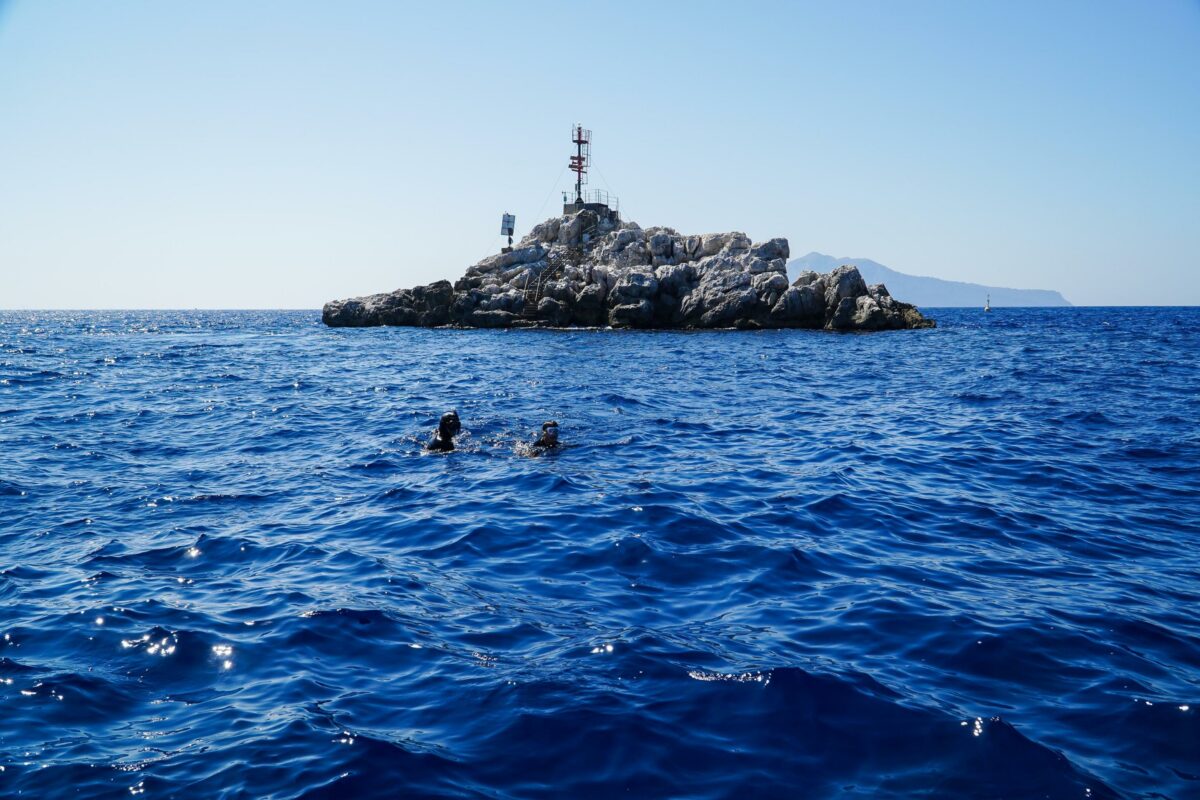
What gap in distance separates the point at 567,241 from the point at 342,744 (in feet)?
241

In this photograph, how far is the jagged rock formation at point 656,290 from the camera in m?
61.7

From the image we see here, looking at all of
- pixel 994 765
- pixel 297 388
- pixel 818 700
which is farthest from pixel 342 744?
pixel 297 388

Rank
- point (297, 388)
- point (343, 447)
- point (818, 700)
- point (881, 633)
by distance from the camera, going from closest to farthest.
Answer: point (818, 700)
point (881, 633)
point (343, 447)
point (297, 388)

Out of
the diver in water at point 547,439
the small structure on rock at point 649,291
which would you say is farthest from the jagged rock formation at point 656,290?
the diver in water at point 547,439

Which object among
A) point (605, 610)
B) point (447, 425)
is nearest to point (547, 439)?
point (447, 425)

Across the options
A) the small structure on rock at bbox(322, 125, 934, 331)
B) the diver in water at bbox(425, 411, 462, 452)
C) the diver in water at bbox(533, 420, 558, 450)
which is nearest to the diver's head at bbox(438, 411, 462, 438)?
the diver in water at bbox(425, 411, 462, 452)

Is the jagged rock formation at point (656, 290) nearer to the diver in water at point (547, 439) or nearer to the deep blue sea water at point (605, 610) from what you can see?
the deep blue sea water at point (605, 610)

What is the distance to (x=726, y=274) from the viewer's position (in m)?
63.3

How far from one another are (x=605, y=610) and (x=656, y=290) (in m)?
56.5

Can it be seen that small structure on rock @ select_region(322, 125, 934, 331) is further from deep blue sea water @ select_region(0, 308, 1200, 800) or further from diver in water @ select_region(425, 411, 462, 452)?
diver in water @ select_region(425, 411, 462, 452)

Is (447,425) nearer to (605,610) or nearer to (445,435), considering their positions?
(445,435)

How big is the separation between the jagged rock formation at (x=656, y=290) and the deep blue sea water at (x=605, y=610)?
4127 centimetres

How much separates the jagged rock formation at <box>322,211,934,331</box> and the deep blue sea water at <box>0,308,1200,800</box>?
4127cm

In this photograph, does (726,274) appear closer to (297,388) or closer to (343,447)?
(297,388)
